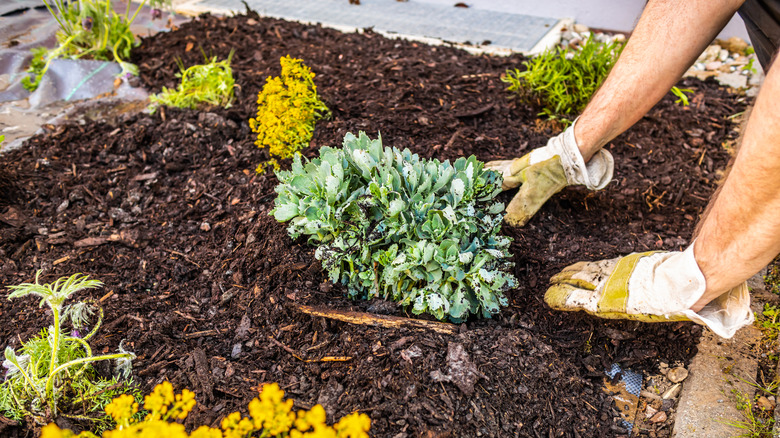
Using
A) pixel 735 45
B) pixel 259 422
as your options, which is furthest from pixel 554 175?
pixel 735 45

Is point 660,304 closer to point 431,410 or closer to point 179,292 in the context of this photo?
point 431,410

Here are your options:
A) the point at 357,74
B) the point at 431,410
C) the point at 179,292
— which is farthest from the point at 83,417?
the point at 357,74

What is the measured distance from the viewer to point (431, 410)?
169 centimetres

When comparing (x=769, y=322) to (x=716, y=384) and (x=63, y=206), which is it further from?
(x=63, y=206)

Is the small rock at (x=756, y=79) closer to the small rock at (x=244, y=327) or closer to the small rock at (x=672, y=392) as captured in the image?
the small rock at (x=672, y=392)

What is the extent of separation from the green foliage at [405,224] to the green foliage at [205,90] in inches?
64.1

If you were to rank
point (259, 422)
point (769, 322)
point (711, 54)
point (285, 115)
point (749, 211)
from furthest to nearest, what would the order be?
1. point (711, 54)
2. point (285, 115)
3. point (769, 322)
4. point (749, 211)
5. point (259, 422)

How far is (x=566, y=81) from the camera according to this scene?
339 centimetres

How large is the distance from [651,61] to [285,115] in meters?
1.82

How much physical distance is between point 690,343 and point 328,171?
5.66ft

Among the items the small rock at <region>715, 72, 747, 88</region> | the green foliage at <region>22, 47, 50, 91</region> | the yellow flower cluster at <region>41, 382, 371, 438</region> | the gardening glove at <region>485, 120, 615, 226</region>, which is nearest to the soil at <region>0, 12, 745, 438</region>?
the gardening glove at <region>485, 120, 615, 226</region>

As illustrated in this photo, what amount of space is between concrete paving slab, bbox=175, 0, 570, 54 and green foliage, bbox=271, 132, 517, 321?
8.71 feet

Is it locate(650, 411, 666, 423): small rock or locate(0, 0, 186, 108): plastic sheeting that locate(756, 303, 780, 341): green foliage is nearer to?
locate(650, 411, 666, 423): small rock

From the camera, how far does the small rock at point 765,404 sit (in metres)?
1.92
